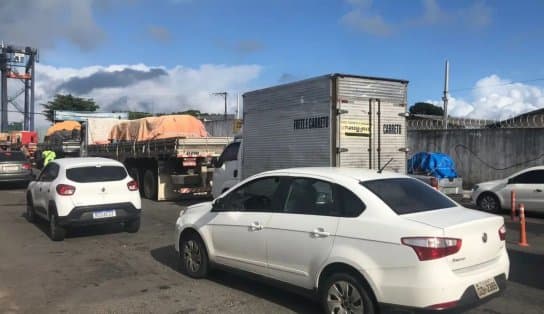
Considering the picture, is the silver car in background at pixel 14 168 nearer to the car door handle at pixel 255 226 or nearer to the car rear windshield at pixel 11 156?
the car rear windshield at pixel 11 156

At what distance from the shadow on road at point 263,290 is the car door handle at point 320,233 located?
0.97 metres

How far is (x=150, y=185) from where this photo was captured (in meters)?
17.2

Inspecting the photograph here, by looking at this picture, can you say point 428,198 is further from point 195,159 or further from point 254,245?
point 195,159

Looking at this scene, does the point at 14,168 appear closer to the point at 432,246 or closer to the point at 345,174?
the point at 345,174

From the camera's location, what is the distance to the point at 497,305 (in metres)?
5.80

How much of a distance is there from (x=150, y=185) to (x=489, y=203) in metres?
10.3

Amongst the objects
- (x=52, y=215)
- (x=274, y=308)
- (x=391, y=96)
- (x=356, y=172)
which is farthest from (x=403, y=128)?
(x=52, y=215)

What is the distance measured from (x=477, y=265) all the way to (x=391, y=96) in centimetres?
660

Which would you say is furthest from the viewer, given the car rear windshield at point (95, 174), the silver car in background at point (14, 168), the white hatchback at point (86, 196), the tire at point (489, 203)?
the silver car in background at point (14, 168)

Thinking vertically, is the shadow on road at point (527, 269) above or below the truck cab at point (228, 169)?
below

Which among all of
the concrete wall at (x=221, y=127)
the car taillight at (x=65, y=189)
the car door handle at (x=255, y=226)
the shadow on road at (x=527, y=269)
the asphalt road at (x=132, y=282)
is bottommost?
the asphalt road at (x=132, y=282)

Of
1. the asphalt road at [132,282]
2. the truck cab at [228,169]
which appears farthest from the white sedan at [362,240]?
the truck cab at [228,169]

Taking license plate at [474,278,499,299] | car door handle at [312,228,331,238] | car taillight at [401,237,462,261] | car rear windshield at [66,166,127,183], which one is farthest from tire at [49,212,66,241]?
license plate at [474,278,499,299]

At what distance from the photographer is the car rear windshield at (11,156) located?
67.5ft
